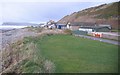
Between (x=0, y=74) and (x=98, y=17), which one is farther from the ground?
(x=98, y=17)

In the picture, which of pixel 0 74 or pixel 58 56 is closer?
pixel 0 74

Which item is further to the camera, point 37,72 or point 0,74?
point 0,74

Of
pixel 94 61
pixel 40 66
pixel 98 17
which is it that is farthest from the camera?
pixel 98 17

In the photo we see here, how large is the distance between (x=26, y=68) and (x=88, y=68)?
197 centimetres

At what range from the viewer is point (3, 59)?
12.1m

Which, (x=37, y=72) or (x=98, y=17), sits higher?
(x=98, y=17)

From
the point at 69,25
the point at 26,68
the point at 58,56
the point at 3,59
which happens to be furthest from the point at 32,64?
the point at 69,25

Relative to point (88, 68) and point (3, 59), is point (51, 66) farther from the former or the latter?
point (3, 59)

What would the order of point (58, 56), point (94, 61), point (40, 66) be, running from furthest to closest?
point (58, 56), point (94, 61), point (40, 66)

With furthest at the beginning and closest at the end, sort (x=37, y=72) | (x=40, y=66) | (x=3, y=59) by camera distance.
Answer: (x=3, y=59)
(x=40, y=66)
(x=37, y=72)

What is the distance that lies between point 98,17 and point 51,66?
72.5ft

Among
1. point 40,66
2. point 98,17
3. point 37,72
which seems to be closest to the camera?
point 37,72

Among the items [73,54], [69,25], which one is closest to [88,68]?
[73,54]

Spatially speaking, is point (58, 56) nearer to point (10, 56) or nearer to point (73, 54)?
point (73, 54)
